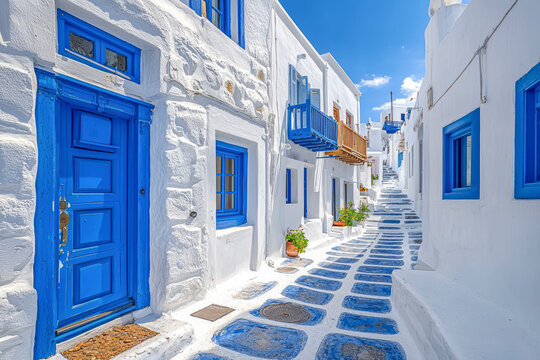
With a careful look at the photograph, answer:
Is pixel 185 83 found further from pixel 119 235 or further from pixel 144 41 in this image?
pixel 119 235

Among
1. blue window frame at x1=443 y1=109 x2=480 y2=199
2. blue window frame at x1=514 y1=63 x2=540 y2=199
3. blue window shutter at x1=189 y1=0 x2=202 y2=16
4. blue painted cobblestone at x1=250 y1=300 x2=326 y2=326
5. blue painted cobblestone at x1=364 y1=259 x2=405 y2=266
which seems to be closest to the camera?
blue window frame at x1=514 y1=63 x2=540 y2=199

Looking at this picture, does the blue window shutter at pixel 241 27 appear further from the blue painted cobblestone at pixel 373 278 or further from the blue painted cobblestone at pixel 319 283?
the blue painted cobblestone at pixel 373 278

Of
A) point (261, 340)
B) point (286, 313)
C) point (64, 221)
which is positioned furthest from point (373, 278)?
point (64, 221)

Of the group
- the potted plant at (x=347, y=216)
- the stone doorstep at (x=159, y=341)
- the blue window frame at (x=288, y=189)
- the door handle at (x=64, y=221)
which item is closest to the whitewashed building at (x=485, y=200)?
the stone doorstep at (x=159, y=341)

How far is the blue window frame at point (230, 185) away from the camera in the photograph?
4.82m

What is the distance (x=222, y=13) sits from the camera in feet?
16.0

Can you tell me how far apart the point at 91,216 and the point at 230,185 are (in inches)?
99.0

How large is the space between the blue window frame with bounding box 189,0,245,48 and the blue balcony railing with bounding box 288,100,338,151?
246 cm

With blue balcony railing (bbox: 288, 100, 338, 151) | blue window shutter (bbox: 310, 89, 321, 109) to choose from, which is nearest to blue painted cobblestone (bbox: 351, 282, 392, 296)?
blue balcony railing (bbox: 288, 100, 338, 151)

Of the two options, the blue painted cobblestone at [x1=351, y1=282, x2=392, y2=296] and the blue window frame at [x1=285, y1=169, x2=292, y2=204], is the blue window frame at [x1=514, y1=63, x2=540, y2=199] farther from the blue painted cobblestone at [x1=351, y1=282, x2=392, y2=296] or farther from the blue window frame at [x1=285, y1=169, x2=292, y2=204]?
the blue window frame at [x1=285, y1=169, x2=292, y2=204]

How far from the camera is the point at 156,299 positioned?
337cm

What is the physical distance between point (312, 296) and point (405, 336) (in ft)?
4.82

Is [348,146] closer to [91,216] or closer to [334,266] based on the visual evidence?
[334,266]

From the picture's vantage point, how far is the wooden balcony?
965 centimetres
